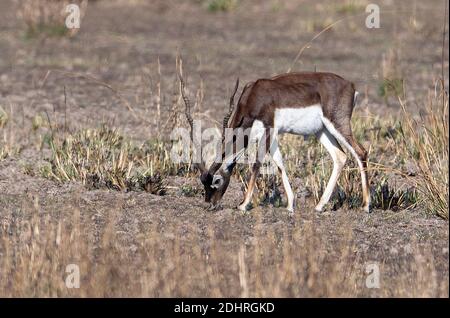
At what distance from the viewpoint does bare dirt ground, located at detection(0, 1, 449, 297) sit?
6.91 m

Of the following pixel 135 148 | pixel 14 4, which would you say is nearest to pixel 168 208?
pixel 135 148

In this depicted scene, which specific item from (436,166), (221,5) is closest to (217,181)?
(436,166)

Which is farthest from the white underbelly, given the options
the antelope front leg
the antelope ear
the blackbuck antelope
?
the antelope ear

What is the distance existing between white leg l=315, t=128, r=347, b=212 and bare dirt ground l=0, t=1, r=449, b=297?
0.47 feet

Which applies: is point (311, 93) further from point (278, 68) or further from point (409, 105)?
point (278, 68)

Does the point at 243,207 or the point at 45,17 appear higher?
the point at 45,17

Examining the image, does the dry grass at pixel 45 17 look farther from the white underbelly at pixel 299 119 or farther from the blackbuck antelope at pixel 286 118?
the white underbelly at pixel 299 119

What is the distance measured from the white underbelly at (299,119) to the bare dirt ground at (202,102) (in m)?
0.65

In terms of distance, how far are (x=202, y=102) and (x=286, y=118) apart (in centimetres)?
391

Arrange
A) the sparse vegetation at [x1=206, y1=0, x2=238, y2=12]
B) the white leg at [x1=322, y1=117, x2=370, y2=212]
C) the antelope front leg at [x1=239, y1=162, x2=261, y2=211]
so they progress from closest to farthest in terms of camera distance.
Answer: the antelope front leg at [x1=239, y1=162, x2=261, y2=211]
the white leg at [x1=322, y1=117, x2=370, y2=212]
the sparse vegetation at [x1=206, y1=0, x2=238, y2=12]

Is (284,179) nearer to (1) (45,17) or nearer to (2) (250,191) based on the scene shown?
(2) (250,191)

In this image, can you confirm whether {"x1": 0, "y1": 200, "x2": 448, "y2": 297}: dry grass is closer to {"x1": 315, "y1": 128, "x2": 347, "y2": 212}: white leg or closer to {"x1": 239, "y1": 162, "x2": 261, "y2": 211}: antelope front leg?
{"x1": 239, "y1": 162, "x2": 261, "y2": 211}: antelope front leg

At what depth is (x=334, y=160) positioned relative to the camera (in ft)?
28.3

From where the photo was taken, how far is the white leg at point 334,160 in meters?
8.42
